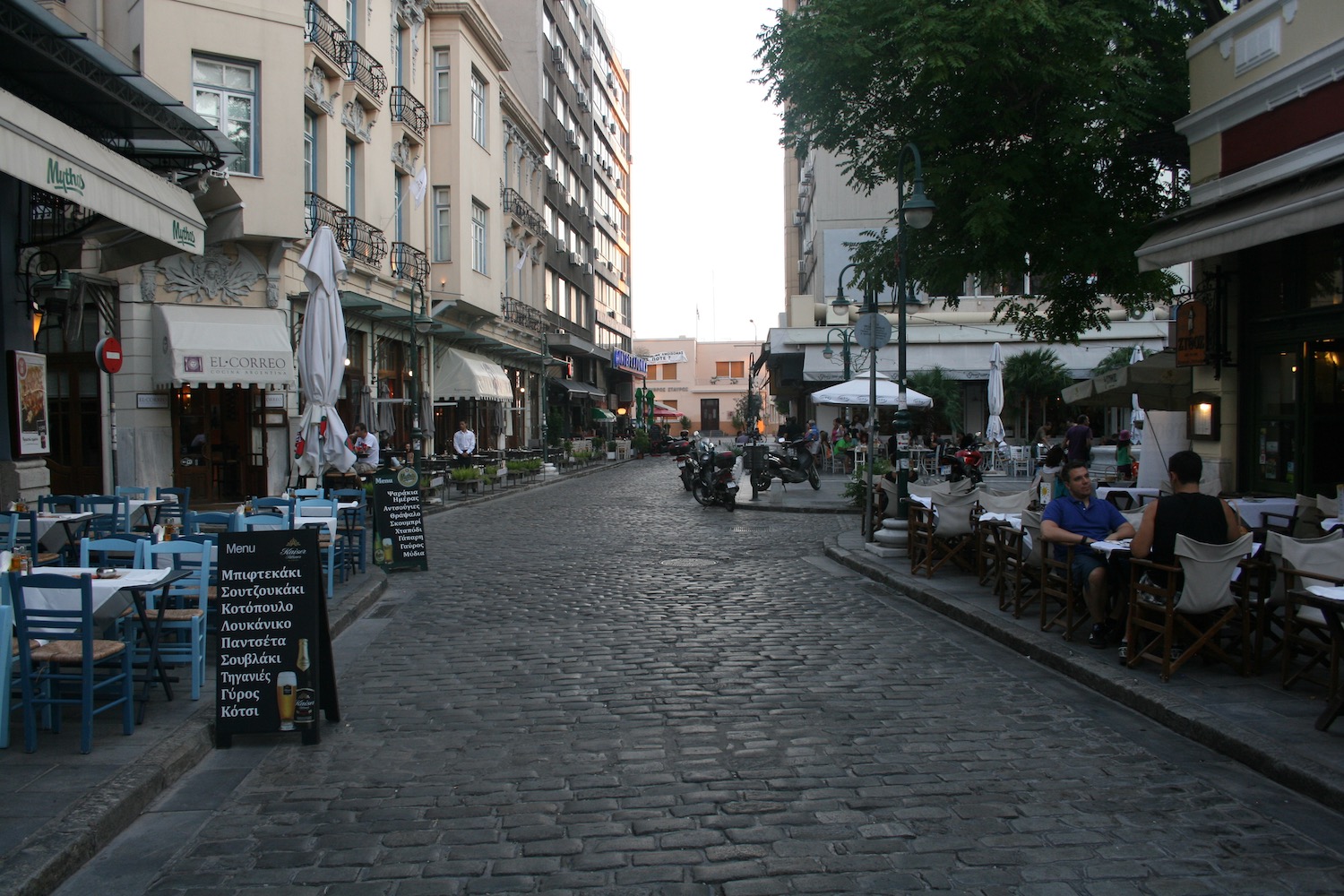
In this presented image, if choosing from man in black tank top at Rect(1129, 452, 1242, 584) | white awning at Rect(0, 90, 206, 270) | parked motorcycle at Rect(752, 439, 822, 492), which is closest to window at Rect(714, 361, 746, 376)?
parked motorcycle at Rect(752, 439, 822, 492)

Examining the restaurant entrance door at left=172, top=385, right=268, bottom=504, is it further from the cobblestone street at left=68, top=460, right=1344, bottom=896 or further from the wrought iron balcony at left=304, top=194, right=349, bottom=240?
the cobblestone street at left=68, top=460, right=1344, bottom=896

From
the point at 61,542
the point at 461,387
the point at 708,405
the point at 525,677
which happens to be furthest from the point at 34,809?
the point at 708,405

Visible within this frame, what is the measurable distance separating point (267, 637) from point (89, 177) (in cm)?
456

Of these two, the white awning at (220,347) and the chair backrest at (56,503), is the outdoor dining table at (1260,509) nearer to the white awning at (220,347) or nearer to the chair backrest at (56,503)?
the chair backrest at (56,503)

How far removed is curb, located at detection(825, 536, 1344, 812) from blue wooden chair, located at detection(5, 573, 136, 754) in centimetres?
566

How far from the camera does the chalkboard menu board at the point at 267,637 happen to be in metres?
5.54

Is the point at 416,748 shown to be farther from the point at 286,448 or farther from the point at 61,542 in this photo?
the point at 286,448

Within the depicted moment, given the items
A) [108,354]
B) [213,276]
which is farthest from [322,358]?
[213,276]

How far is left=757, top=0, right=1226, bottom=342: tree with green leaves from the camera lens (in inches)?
476

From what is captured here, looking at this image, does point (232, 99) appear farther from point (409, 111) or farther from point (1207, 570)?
point (1207, 570)

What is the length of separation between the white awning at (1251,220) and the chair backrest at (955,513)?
9.96ft

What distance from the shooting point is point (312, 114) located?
871 inches

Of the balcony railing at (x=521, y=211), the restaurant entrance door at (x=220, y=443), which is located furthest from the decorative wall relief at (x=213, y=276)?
the balcony railing at (x=521, y=211)

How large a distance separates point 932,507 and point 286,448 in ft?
47.0
